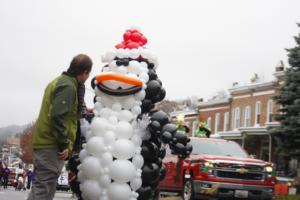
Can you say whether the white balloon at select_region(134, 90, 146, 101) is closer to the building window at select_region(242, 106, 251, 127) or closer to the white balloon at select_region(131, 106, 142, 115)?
the white balloon at select_region(131, 106, 142, 115)

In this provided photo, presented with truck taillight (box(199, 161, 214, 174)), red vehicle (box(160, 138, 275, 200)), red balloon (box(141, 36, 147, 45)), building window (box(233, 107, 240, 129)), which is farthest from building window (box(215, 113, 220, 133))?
red balloon (box(141, 36, 147, 45))

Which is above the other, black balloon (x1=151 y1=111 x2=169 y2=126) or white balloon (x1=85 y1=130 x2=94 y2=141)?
black balloon (x1=151 y1=111 x2=169 y2=126)

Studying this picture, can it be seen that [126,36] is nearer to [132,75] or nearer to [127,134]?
[132,75]

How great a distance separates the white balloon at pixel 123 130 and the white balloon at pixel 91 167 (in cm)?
37

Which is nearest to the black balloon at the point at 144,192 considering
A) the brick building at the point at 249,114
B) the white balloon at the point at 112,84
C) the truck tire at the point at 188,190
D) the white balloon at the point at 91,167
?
the white balloon at the point at 91,167

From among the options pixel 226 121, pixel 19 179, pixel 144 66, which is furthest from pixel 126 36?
pixel 226 121

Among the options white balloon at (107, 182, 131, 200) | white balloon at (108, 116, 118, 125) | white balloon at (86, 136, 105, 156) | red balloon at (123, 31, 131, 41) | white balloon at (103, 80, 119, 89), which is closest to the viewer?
white balloon at (107, 182, 131, 200)

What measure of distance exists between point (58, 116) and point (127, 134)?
37.6 inches

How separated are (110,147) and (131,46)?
143cm

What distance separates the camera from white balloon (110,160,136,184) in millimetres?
6355

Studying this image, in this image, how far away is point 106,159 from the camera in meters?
6.39

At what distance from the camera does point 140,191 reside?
666 centimetres

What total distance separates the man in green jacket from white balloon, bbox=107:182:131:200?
0.61 m

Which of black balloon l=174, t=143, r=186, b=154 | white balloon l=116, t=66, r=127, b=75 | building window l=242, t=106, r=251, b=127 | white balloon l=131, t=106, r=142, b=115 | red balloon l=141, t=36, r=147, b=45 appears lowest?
black balloon l=174, t=143, r=186, b=154
